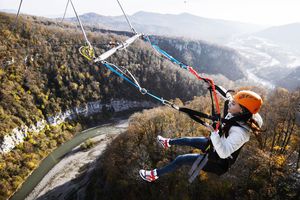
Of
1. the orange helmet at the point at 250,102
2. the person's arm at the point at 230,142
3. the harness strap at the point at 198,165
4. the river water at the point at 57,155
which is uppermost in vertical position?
the orange helmet at the point at 250,102

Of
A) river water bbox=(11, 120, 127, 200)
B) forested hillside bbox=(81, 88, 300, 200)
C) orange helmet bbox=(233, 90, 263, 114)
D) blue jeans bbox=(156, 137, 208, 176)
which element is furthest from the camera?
river water bbox=(11, 120, 127, 200)

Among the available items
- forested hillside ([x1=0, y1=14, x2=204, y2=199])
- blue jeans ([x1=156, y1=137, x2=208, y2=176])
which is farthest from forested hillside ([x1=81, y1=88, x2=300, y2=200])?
forested hillside ([x1=0, y1=14, x2=204, y2=199])

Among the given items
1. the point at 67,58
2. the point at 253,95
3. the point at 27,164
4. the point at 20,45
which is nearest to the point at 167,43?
the point at 67,58

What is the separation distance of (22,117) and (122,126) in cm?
2874

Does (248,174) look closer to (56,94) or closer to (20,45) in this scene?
(56,94)

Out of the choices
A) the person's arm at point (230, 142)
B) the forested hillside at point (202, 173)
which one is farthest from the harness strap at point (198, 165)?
the forested hillside at point (202, 173)

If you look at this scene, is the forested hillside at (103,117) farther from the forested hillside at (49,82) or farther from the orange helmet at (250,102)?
the orange helmet at (250,102)

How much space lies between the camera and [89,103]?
298ft

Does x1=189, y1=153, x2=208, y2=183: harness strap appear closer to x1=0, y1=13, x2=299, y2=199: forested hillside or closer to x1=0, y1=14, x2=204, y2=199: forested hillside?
x1=0, y1=13, x2=299, y2=199: forested hillside

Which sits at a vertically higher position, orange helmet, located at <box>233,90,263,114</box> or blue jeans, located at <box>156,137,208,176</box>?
orange helmet, located at <box>233,90,263,114</box>

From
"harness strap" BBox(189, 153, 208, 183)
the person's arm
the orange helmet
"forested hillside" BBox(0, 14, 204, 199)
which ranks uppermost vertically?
the orange helmet

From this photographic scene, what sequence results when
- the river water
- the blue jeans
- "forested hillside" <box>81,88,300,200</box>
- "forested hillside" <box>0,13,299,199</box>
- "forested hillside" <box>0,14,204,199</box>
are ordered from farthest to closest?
"forested hillside" <box>0,14,204,199</box>
the river water
"forested hillside" <box>0,13,299,199</box>
"forested hillside" <box>81,88,300,200</box>
the blue jeans

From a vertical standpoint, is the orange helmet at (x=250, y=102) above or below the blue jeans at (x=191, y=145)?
above

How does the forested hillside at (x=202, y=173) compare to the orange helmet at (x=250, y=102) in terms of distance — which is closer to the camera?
the orange helmet at (x=250, y=102)
